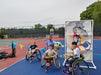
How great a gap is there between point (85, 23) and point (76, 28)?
458 mm

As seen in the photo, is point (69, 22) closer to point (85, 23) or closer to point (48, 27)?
point (85, 23)

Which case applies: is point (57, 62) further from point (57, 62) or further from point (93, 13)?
point (93, 13)

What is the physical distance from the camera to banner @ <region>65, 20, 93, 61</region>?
4391mm

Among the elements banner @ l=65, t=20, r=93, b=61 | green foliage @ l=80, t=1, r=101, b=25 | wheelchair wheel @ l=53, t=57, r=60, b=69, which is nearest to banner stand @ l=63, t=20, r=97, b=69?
banner @ l=65, t=20, r=93, b=61

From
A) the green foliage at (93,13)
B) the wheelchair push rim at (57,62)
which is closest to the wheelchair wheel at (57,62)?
the wheelchair push rim at (57,62)

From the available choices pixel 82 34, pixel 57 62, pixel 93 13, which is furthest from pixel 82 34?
pixel 93 13

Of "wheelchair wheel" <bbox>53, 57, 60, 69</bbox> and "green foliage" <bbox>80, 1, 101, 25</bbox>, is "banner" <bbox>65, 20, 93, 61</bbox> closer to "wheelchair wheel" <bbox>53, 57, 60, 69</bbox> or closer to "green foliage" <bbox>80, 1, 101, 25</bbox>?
"wheelchair wheel" <bbox>53, 57, 60, 69</bbox>

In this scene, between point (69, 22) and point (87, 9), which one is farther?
point (87, 9)

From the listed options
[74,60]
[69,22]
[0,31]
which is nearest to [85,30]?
[69,22]

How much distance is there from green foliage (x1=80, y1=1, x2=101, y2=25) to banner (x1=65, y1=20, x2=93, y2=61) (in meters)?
20.0

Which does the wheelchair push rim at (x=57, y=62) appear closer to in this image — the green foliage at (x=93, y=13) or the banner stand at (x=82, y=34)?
the banner stand at (x=82, y=34)

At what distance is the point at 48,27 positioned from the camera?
68.2ft

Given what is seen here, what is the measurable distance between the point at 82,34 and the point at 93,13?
2328 cm

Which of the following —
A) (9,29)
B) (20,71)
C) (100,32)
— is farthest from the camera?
(9,29)
